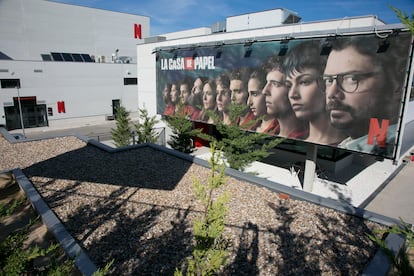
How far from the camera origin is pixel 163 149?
12492 millimetres

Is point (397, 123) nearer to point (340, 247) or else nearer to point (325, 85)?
point (325, 85)

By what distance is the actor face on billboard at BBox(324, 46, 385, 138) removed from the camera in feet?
36.7

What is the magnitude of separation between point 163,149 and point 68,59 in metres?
26.2

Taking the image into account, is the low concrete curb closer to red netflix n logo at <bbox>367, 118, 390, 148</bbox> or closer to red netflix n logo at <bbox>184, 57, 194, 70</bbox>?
red netflix n logo at <bbox>367, 118, 390, 148</bbox>

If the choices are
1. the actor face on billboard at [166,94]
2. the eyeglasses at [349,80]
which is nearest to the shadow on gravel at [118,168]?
the eyeglasses at [349,80]

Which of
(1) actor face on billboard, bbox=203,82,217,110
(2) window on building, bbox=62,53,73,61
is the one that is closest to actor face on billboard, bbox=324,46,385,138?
(1) actor face on billboard, bbox=203,82,217,110

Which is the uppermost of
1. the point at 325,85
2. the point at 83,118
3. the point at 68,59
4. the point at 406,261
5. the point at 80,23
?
the point at 80,23

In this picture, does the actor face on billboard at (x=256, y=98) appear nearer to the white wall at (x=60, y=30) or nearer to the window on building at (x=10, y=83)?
the window on building at (x=10, y=83)

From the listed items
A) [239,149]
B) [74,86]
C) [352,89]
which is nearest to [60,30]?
[74,86]

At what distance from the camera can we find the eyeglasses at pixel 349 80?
11320 mm

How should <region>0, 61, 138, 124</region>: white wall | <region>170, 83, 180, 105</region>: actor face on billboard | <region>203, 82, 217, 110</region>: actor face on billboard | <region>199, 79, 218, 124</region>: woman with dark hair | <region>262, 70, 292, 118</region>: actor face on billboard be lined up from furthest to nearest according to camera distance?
<region>0, 61, 138, 124</region>: white wall → <region>170, 83, 180, 105</region>: actor face on billboard → <region>203, 82, 217, 110</region>: actor face on billboard → <region>199, 79, 218, 124</region>: woman with dark hair → <region>262, 70, 292, 118</region>: actor face on billboard

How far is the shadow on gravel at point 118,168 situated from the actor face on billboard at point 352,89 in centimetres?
699

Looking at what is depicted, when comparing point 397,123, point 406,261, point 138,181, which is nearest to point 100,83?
point 138,181

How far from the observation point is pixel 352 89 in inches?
457
